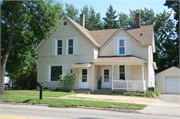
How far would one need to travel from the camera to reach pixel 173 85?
23.0m

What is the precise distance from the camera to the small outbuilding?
22.7 m

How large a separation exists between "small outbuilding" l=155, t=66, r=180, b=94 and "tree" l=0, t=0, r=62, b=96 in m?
15.1

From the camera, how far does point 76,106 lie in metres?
10.4

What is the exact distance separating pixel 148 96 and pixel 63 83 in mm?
8512

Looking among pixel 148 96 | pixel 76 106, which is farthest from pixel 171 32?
pixel 76 106

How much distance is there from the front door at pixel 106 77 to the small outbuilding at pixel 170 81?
25.0ft

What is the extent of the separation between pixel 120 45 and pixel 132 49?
140 cm

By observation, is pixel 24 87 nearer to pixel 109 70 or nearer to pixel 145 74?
pixel 109 70

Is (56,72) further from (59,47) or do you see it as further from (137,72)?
(137,72)

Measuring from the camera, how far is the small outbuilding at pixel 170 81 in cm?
2266

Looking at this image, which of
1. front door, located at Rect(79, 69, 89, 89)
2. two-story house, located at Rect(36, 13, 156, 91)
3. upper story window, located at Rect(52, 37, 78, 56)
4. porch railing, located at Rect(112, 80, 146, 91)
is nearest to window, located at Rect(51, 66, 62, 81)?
two-story house, located at Rect(36, 13, 156, 91)

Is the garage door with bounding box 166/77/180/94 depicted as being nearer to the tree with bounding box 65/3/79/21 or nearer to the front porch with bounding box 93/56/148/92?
the front porch with bounding box 93/56/148/92

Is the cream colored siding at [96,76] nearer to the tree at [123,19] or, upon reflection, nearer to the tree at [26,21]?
the tree at [26,21]

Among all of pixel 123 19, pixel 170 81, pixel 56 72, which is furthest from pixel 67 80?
pixel 123 19
